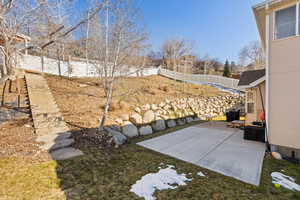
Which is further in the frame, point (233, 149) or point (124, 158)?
point (233, 149)

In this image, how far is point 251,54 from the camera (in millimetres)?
29375

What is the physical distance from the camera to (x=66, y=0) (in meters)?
3.99

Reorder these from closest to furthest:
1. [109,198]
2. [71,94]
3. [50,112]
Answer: [109,198], [50,112], [71,94]

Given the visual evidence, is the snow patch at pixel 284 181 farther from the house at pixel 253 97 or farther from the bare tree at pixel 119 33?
the bare tree at pixel 119 33

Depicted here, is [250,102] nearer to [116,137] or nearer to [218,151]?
[218,151]

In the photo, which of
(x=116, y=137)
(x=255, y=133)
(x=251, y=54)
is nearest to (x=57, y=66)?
(x=116, y=137)

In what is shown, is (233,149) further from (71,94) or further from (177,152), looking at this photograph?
(71,94)

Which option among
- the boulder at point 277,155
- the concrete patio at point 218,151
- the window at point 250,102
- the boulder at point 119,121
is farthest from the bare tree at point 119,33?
the window at point 250,102

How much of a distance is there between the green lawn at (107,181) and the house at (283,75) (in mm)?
842

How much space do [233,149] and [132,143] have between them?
359cm

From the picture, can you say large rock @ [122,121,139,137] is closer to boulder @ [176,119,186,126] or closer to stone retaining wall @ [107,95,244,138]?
stone retaining wall @ [107,95,244,138]

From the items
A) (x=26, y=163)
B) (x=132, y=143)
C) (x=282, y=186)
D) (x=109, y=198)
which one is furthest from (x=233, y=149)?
(x=26, y=163)

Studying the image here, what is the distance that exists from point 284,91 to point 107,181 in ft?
18.4

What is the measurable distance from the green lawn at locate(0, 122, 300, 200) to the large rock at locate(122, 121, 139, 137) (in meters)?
2.04
